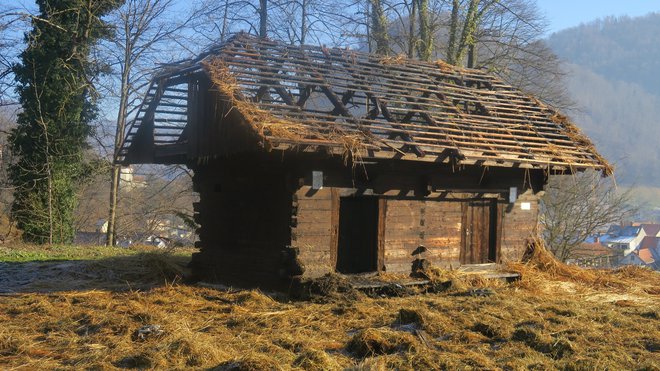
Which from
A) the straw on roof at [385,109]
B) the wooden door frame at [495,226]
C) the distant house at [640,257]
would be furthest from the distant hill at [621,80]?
the wooden door frame at [495,226]

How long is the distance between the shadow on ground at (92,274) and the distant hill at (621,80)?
297 ft

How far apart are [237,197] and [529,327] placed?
6514 mm

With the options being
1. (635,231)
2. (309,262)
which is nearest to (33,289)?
(309,262)

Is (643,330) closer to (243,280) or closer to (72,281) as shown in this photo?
(243,280)

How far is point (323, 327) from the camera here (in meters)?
9.56

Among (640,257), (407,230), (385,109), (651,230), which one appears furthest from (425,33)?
(651,230)

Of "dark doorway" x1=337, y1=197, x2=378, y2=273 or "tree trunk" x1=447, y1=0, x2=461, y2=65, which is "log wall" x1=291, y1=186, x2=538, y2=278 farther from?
"tree trunk" x1=447, y1=0, x2=461, y2=65

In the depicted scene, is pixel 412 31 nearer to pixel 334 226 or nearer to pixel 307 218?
pixel 334 226

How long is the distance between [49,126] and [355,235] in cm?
1362

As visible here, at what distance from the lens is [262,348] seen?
816 centimetres

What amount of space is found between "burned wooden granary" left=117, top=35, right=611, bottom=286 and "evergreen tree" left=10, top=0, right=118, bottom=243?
8645mm

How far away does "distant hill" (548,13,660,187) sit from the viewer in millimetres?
108875

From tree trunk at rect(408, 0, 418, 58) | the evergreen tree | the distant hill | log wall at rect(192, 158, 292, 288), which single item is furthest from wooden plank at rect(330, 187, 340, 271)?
the distant hill

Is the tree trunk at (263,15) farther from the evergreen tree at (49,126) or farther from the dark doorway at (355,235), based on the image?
the dark doorway at (355,235)
